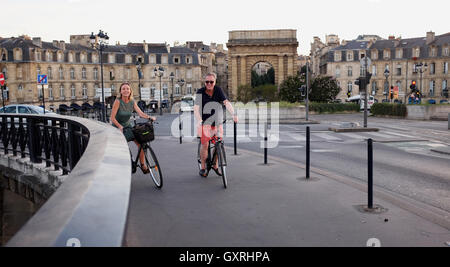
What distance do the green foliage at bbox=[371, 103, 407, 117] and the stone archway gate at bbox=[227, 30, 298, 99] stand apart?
20.9 meters

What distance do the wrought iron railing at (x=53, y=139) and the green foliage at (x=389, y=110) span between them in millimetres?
33854

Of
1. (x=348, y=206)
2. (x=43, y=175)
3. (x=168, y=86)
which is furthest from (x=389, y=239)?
(x=168, y=86)

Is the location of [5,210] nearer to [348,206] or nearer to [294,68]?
[348,206]

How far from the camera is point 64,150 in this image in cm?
782

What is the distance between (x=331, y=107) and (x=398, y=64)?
3627 centimetres

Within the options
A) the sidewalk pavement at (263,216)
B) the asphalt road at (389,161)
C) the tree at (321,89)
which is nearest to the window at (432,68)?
the tree at (321,89)

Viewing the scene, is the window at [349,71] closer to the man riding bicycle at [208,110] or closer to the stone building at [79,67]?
the stone building at [79,67]

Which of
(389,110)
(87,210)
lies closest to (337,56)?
(389,110)

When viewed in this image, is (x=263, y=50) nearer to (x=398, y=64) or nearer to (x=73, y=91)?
(x=398, y=64)

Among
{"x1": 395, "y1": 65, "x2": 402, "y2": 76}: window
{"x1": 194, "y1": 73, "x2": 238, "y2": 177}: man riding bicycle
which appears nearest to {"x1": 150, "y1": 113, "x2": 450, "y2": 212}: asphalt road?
{"x1": 194, "y1": 73, "x2": 238, "y2": 177}: man riding bicycle

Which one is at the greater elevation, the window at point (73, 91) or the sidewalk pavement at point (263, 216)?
the window at point (73, 91)

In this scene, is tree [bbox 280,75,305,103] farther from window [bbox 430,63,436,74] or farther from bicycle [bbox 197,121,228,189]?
bicycle [bbox 197,121,228,189]

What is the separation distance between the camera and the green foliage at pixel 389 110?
38.7 m

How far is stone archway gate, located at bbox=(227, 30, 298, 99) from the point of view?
61.0 metres
